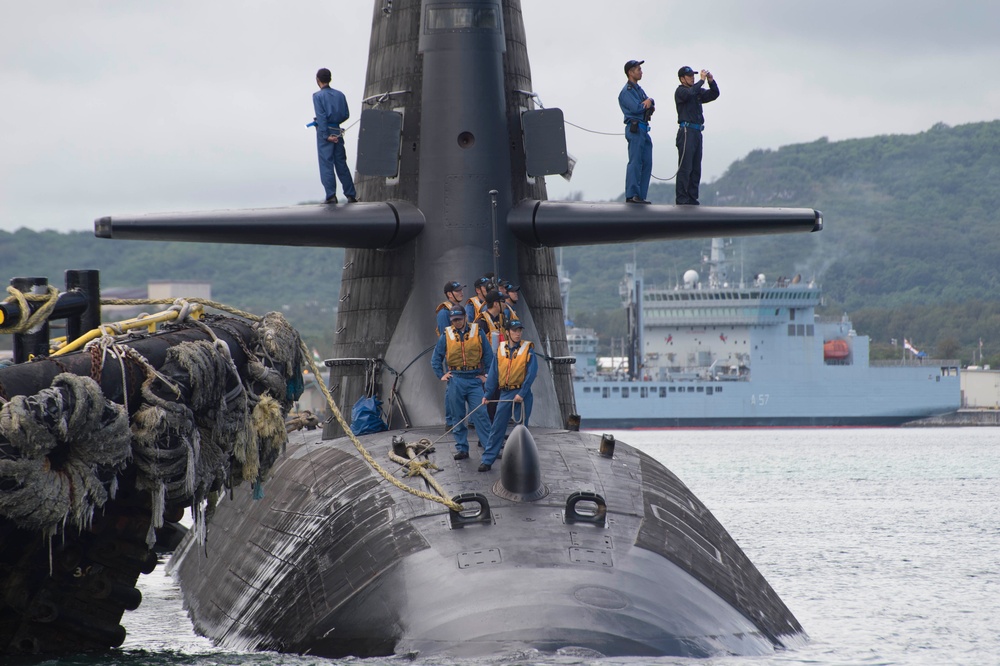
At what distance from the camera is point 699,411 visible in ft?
267

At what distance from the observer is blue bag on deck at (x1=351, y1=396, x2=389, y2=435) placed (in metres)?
13.4

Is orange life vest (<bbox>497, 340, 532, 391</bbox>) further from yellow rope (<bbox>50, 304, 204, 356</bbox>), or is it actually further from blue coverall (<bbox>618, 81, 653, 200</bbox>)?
blue coverall (<bbox>618, 81, 653, 200</bbox>)

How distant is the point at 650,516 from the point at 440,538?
1.90 meters

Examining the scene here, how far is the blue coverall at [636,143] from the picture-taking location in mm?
13664

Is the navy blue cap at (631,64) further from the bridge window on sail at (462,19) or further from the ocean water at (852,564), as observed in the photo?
the ocean water at (852,564)

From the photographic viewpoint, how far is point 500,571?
29.4 ft

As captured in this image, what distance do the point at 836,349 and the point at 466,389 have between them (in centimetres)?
7371

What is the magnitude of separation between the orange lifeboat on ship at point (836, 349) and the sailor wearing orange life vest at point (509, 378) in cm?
7309

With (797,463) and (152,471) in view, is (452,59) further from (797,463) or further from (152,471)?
(797,463)

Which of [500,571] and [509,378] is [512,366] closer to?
[509,378]

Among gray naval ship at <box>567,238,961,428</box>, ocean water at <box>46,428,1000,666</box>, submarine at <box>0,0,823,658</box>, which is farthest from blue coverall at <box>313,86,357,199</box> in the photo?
gray naval ship at <box>567,238,961,428</box>

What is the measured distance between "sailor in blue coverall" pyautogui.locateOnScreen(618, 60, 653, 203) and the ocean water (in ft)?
16.4

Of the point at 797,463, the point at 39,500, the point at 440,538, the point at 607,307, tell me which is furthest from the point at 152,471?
the point at 607,307

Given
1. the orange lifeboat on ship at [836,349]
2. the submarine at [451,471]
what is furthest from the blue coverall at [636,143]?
the orange lifeboat on ship at [836,349]
